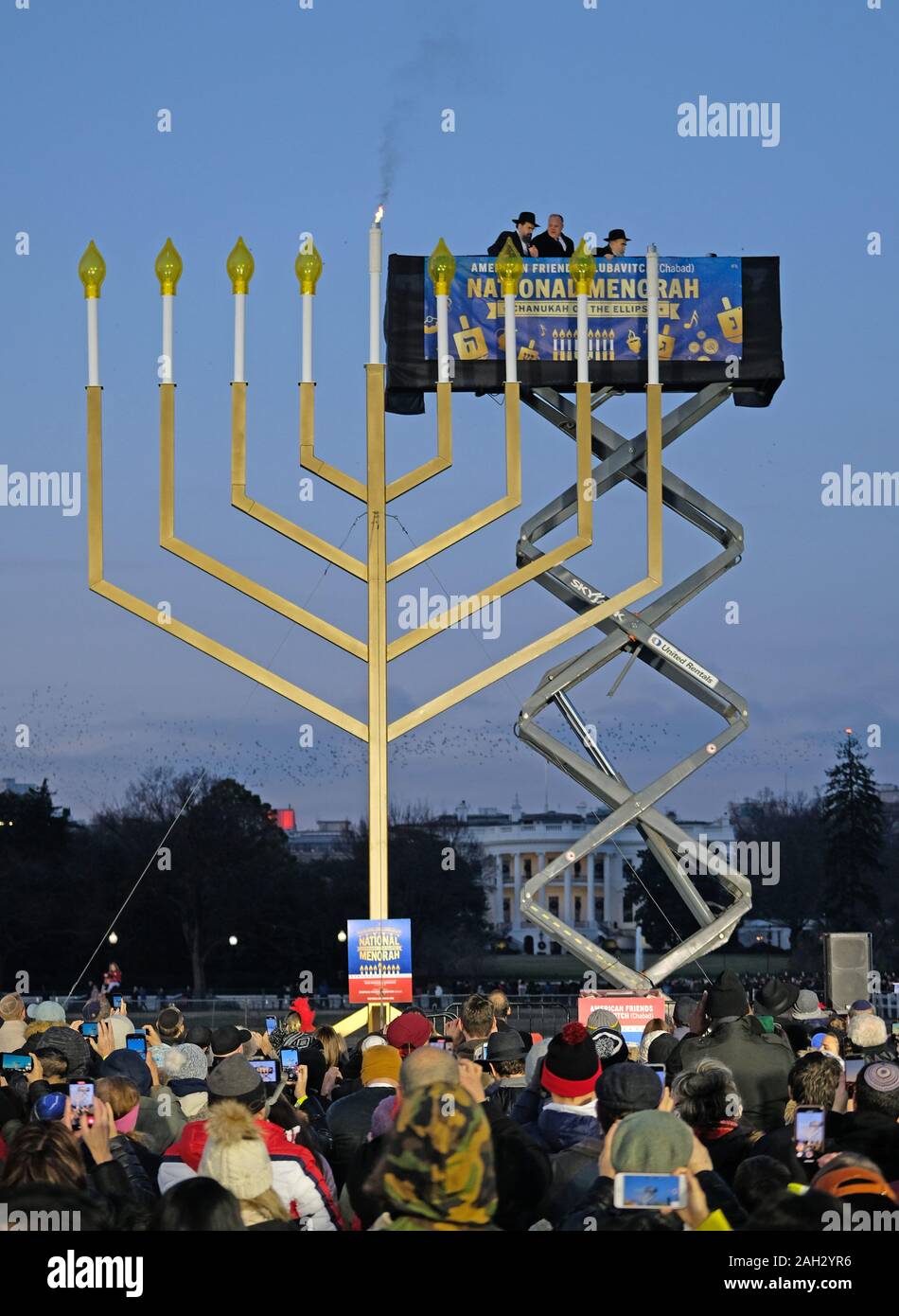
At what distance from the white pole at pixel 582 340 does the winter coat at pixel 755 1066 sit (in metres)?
7.08

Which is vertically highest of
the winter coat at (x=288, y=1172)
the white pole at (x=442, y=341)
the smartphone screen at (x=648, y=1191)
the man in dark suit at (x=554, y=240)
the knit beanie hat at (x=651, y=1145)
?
the man in dark suit at (x=554, y=240)

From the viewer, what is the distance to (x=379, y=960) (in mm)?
12938

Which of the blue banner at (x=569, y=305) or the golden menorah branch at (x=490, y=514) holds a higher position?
the blue banner at (x=569, y=305)

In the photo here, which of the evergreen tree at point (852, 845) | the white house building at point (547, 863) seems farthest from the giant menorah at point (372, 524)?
the white house building at point (547, 863)

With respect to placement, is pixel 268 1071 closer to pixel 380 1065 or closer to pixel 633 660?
pixel 380 1065

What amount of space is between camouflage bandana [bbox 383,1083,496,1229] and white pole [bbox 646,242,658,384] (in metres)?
11.1

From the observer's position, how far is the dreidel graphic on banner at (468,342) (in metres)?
15.5

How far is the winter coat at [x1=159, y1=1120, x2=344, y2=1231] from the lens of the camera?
516 centimetres

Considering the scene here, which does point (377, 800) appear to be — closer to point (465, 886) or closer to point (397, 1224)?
point (397, 1224)

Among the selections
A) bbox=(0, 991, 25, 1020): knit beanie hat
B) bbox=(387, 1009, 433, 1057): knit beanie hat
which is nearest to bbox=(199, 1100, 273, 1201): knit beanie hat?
bbox=(387, 1009, 433, 1057): knit beanie hat

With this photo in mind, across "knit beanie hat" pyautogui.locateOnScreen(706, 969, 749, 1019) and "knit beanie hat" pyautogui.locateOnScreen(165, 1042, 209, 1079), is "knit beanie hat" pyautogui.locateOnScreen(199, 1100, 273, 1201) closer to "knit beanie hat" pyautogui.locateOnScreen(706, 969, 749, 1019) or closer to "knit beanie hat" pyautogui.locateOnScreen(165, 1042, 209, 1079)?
"knit beanie hat" pyautogui.locateOnScreen(165, 1042, 209, 1079)

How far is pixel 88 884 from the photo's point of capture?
51.8m

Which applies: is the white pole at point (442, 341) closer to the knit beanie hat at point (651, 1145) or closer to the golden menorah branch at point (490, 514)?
the golden menorah branch at point (490, 514)

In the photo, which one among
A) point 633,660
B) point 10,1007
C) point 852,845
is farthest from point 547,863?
point 10,1007
